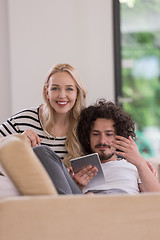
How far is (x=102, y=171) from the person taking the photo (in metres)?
2.17

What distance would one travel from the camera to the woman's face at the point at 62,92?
2527 mm

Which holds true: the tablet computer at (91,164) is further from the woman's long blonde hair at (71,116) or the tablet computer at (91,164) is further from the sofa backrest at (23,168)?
the sofa backrest at (23,168)

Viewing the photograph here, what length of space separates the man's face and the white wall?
1.57 metres

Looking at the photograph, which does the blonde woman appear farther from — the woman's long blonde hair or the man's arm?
the man's arm

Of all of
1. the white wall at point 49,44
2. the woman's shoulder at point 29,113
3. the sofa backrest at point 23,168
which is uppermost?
the white wall at point 49,44

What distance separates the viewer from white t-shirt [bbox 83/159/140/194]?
85.8 inches

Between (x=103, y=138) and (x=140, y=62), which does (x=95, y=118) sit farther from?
(x=140, y=62)

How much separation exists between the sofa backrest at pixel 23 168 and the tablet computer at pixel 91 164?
74cm

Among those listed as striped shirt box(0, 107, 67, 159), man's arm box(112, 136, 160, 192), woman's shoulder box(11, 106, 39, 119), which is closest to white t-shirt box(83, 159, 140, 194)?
man's arm box(112, 136, 160, 192)

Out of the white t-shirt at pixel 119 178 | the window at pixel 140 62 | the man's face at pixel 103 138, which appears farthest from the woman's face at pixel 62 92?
the window at pixel 140 62

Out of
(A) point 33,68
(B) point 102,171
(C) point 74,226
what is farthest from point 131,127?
(A) point 33,68

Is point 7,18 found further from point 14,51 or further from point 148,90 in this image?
point 148,90

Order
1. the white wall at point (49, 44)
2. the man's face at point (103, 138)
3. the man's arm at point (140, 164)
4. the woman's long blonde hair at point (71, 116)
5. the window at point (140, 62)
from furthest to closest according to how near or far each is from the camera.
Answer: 1. the window at point (140, 62)
2. the white wall at point (49, 44)
3. the woman's long blonde hair at point (71, 116)
4. the man's face at point (103, 138)
5. the man's arm at point (140, 164)

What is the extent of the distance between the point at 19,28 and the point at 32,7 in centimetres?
24
